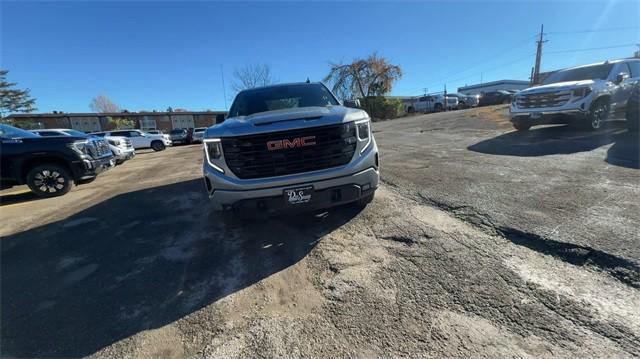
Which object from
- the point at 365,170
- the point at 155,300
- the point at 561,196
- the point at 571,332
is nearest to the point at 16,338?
the point at 155,300

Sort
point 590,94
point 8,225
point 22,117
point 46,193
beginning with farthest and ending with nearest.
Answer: point 22,117, point 590,94, point 46,193, point 8,225

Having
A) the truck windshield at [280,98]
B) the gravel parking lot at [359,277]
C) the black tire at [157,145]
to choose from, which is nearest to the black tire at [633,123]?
the gravel parking lot at [359,277]

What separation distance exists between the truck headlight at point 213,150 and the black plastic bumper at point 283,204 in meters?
0.46

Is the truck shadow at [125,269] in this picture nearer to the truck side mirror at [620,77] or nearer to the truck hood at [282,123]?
the truck hood at [282,123]

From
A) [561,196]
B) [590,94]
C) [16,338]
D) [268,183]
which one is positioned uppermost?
[590,94]

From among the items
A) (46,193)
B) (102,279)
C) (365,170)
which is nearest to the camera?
(102,279)

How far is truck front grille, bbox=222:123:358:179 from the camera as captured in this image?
2.89 m

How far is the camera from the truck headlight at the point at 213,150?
3006 mm

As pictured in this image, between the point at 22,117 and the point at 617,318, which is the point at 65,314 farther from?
the point at 22,117

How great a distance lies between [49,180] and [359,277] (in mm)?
7710

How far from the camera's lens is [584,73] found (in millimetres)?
8180

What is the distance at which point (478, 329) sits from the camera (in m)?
1.76

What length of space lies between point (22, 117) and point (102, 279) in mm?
55343

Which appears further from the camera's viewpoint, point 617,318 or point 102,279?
point 102,279
